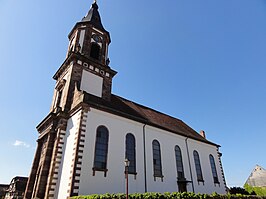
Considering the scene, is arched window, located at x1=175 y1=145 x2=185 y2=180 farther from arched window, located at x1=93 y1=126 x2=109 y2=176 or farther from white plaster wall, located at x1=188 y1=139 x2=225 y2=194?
arched window, located at x1=93 y1=126 x2=109 y2=176

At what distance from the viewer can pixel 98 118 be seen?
1476cm

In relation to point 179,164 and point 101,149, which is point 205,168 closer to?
point 179,164

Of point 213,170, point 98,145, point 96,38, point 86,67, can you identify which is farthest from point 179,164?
point 96,38

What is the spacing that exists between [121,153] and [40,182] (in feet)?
21.1

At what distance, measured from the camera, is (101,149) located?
13.8 metres

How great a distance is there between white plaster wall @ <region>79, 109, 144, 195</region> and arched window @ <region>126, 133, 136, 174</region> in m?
0.36

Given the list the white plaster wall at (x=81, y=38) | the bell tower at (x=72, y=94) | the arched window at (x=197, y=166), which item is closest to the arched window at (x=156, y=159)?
the arched window at (x=197, y=166)

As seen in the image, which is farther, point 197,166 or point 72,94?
point 197,166

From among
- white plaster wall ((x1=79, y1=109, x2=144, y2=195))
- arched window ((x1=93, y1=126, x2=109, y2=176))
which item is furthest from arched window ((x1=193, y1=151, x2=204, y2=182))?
arched window ((x1=93, y1=126, x2=109, y2=176))

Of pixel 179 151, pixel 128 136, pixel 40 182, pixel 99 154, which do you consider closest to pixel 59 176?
pixel 40 182

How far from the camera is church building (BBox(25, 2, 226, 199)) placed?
12797mm

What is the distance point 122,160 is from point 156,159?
4358mm

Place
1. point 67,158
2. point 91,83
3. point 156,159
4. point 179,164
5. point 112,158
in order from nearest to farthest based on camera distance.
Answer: point 67,158
point 112,158
point 156,159
point 91,83
point 179,164

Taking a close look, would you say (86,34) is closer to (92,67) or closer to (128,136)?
(92,67)
